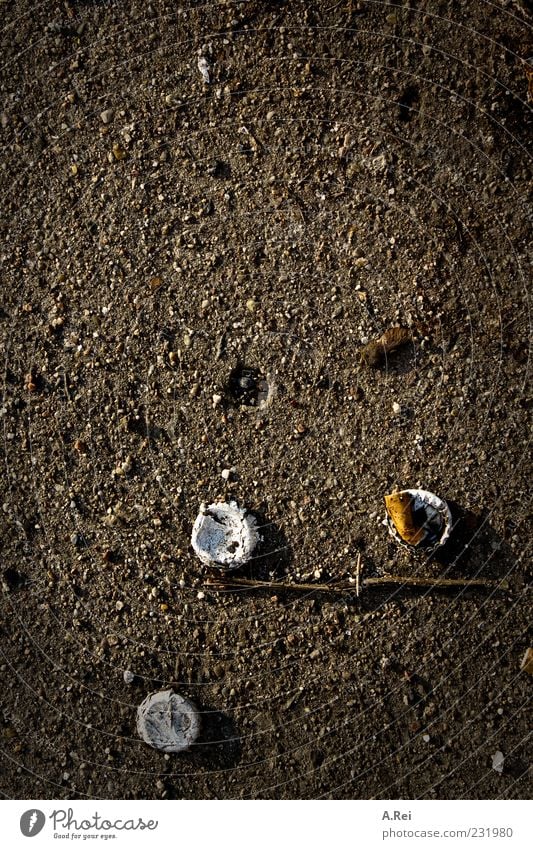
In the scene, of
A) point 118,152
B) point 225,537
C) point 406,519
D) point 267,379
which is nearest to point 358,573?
point 406,519

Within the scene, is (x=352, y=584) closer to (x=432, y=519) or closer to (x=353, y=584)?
(x=353, y=584)

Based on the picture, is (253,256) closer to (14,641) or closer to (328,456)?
(328,456)

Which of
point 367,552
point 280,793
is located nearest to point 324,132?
point 367,552

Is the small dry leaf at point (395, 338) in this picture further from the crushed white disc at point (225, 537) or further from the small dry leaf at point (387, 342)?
the crushed white disc at point (225, 537)

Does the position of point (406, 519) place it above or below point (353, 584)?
above

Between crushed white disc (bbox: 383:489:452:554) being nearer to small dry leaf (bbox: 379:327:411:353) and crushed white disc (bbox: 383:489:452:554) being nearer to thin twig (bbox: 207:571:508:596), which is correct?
thin twig (bbox: 207:571:508:596)

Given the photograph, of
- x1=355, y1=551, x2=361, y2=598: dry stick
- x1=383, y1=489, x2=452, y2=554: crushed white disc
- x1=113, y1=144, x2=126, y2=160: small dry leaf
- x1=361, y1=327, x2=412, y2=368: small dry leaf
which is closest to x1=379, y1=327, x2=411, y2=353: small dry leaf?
x1=361, y1=327, x2=412, y2=368: small dry leaf

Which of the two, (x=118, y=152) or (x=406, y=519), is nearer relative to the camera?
(x=406, y=519)
